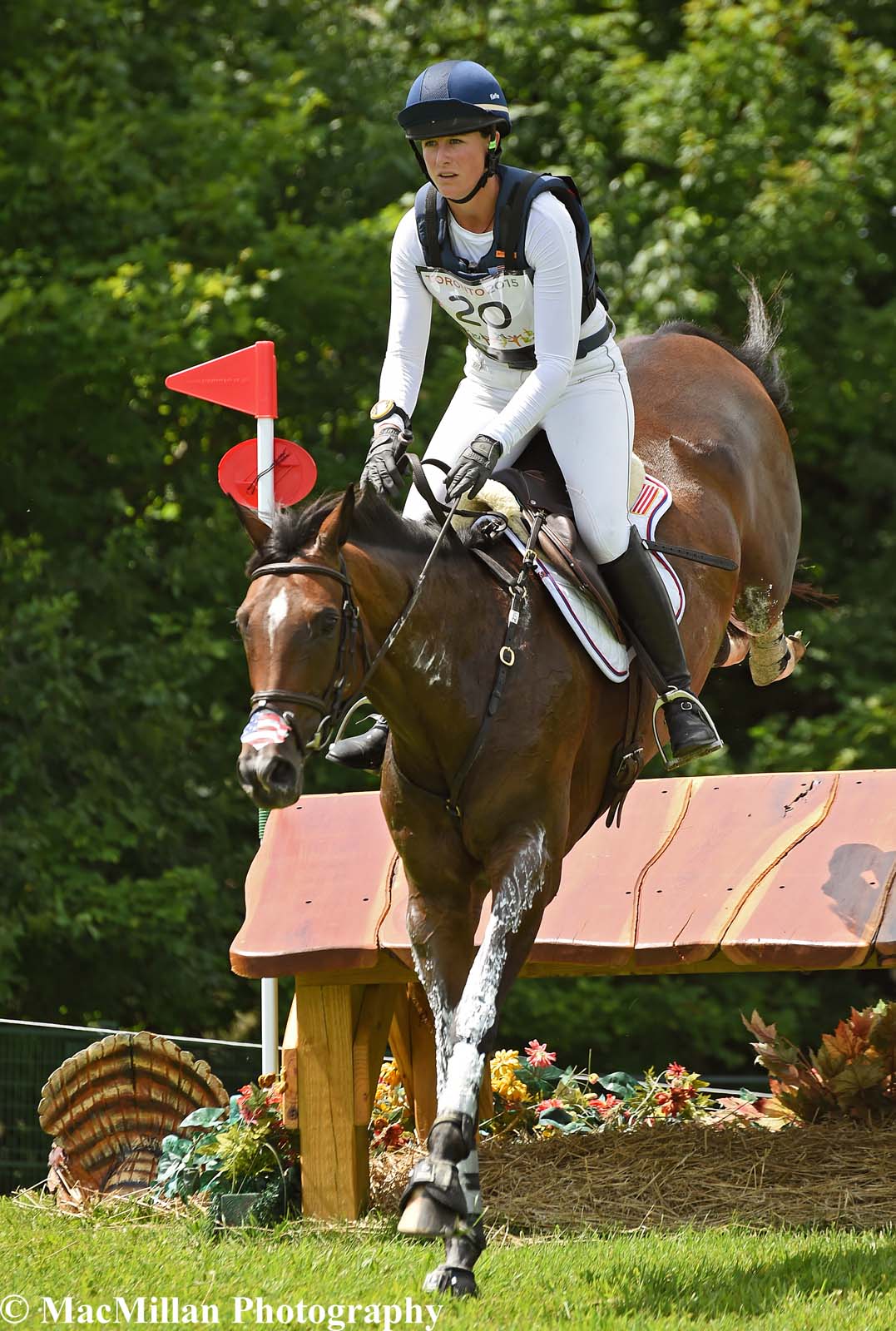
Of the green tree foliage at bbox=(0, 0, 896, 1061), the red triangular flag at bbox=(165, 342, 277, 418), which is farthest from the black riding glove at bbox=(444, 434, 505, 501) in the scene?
the green tree foliage at bbox=(0, 0, 896, 1061)

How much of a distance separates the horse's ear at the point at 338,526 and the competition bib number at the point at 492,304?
3.67 feet

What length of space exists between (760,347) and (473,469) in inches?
122

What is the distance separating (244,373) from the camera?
23.4 ft

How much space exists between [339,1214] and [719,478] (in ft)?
9.65

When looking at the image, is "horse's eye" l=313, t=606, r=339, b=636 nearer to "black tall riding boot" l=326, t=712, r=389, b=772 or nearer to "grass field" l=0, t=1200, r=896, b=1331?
"black tall riding boot" l=326, t=712, r=389, b=772

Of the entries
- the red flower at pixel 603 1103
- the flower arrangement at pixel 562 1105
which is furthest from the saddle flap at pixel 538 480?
the red flower at pixel 603 1103

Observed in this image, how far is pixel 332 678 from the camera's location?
415 cm

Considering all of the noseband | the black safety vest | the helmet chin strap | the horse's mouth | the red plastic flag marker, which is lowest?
the red plastic flag marker

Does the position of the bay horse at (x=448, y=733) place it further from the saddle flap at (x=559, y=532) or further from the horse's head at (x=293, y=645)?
the saddle flap at (x=559, y=532)

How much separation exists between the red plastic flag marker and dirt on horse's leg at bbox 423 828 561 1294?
2567 millimetres

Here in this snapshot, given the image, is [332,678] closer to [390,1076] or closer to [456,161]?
[456,161]

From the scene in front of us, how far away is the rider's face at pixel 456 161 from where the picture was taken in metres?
4.89

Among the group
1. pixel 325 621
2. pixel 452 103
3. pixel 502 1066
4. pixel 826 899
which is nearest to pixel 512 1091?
pixel 502 1066

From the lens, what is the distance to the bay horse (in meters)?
4.10
